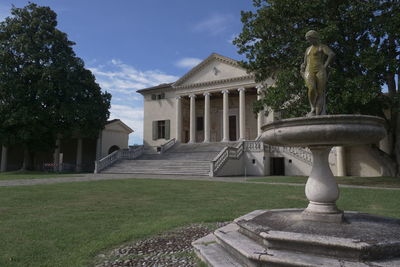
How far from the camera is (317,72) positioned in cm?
527

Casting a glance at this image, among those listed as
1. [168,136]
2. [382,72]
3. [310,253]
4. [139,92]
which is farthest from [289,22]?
[139,92]

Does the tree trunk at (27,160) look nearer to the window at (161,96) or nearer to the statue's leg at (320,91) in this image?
the window at (161,96)

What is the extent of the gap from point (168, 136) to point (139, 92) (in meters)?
7.52

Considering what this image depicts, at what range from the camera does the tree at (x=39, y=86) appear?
27609 millimetres

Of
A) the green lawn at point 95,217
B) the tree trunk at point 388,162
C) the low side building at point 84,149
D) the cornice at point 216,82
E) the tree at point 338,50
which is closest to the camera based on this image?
the green lawn at point 95,217

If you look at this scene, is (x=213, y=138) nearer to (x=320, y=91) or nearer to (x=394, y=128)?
(x=394, y=128)

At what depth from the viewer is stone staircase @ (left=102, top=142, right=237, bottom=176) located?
24234 mm

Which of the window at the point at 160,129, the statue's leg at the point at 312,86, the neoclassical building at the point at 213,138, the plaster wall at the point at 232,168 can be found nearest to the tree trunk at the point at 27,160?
the neoclassical building at the point at 213,138

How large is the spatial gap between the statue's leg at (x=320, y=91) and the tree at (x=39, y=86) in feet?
90.6

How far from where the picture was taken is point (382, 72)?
50.9ft

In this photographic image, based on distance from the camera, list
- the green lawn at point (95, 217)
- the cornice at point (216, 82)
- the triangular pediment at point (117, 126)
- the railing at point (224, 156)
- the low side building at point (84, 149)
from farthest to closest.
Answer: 1. the triangular pediment at point (117, 126)
2. the low side building at point (84, 149)
3. the cornice at point (216, 82)
4. the railing at point (224, 156)
5. the green lawn at point (95, 217)

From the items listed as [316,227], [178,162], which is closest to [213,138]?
[178,162]

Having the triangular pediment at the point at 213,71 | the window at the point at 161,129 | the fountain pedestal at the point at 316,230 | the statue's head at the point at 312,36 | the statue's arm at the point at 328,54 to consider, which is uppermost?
the triangular pediment at the point at 213,71

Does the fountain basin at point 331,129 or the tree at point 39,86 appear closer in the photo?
A: the fountain basin at point 331,129
